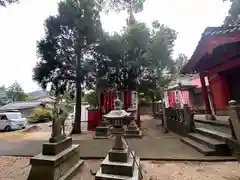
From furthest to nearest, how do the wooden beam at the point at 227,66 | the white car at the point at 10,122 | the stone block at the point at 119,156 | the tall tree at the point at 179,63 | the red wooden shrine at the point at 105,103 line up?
the white car at the point at 10,122
the tall tree at the point at 179,63
the red wooden shrine at the point at 105,103
the wooden beam at the point at 227,66
the stone block at the point at 119,156

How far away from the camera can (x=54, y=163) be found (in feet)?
8.50

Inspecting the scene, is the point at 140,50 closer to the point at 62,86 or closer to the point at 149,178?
the point at 62,86

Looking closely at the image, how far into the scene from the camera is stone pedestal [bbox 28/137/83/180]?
260cm

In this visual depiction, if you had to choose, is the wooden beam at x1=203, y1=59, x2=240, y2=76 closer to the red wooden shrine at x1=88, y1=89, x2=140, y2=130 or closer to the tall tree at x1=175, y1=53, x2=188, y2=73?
the tall tree at x1=175, y1=53, x2=188, y2=73

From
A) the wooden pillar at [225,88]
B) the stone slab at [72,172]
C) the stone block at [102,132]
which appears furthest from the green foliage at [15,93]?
the wooden pillar at [225,88]

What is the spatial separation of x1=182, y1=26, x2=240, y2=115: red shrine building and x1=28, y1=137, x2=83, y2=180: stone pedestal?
164 inches

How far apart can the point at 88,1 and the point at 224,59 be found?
21.7 ft

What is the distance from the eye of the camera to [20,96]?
3472 cm

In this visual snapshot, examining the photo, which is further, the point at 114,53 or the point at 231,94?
the point at 114,53

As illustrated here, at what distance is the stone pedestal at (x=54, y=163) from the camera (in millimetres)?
2604

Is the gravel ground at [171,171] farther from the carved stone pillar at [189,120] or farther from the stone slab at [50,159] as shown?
the carved stone pillar at [189,120]

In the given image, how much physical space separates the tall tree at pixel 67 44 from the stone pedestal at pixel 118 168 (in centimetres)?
641

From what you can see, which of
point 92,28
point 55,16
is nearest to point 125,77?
point 92,28

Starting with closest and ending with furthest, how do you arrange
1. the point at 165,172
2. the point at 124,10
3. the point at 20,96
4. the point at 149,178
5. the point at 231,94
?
the point at 149,178 < the point at 165,172 < the point at 124,10 < the point at 231,94 < the point at 20,96
